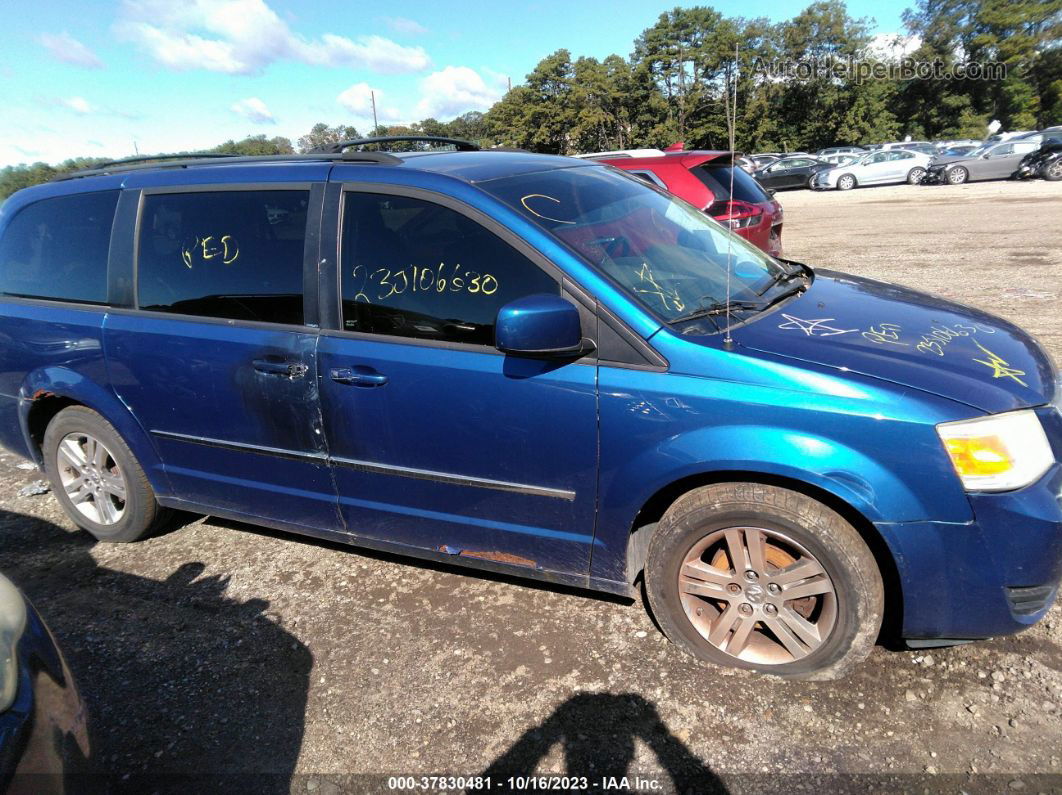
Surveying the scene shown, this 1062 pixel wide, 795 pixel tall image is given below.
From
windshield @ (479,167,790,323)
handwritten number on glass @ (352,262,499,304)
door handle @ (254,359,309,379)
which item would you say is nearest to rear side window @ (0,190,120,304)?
door handle @ (254,359,309,379)

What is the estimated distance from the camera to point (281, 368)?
2.96 m

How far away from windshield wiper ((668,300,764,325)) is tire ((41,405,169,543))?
2.86m

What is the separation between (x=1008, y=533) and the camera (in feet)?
7.06

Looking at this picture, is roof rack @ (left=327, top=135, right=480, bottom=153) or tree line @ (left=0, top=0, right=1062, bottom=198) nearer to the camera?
roof rack @ (left=327, top=135, right=480, bottom=153)

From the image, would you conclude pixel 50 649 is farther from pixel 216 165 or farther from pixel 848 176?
pixel 848 176

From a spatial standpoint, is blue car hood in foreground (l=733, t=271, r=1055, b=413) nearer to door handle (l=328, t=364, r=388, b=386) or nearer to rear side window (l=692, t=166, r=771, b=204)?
door handle (l=328, t=364, r=388, b=386)

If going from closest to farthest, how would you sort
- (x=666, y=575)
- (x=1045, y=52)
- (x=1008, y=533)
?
1. (x=1008, y=533)
2. (x=666, y=575)
3. (x=1045, y=52)

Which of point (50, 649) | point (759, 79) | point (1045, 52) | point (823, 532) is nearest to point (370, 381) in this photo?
point (50, 649)

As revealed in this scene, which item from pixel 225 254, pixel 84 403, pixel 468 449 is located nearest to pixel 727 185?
pixel 225 254

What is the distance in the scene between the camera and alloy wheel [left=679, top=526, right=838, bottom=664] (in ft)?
7.86

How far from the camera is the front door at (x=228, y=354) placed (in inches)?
118

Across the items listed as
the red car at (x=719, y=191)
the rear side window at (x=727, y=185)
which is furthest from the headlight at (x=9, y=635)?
the rear side window at (x=727, y=185)

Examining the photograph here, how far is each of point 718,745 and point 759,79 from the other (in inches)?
2119

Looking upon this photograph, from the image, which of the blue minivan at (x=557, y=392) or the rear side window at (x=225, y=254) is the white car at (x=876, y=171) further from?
the rear side window at (x=225, y=254)
